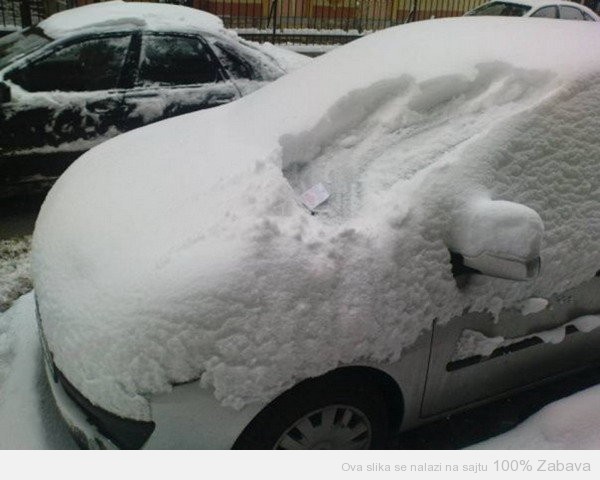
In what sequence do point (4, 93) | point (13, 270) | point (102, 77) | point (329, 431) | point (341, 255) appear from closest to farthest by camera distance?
point (341, 255)
point (329, 431)
point (13, 270)
point (4, 93)
point (102, 77)

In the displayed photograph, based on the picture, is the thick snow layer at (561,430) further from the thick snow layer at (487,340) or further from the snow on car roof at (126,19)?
the snow on car roof at (126,19)

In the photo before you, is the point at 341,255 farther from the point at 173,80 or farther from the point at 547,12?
the point at 547,12

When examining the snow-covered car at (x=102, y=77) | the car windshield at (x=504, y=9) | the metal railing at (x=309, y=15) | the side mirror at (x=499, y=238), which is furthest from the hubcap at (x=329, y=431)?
the metal railing at (x=309, y=15)

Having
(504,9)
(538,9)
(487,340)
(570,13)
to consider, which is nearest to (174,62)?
(487,340)

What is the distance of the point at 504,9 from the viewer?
9.77m

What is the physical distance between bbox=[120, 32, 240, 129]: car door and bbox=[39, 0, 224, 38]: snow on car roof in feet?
0.43

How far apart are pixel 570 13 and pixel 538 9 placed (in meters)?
0.84

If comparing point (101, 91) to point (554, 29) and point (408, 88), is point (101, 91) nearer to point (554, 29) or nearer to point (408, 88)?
point (408, 88)

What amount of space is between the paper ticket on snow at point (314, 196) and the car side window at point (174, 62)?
9.89 feet

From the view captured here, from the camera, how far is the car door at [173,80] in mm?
4570

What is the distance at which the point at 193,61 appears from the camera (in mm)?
4789

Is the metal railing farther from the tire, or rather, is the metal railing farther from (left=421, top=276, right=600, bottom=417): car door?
the tire

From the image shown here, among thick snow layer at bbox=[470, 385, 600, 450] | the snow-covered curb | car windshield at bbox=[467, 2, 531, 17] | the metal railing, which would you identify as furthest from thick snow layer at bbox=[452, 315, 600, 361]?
the metal railing
